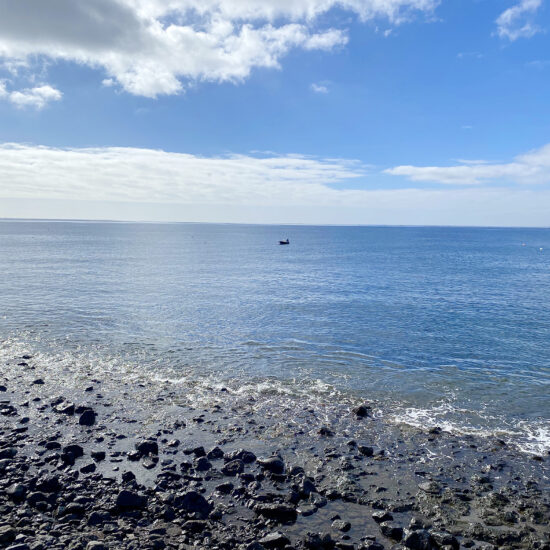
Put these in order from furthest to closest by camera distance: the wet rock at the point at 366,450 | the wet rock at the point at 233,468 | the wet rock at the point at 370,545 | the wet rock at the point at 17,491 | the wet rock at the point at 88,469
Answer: the wet rock at the point at 366,450, the wet rock at the point at 233,468, the wet rock at the point at 88,469, the wet rock at the point at 17,491, the wet rock at the point at 370,545

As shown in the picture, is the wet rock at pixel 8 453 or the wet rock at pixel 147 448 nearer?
the wet rock at pixel 8 453

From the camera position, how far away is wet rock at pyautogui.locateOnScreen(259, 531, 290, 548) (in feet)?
47.0

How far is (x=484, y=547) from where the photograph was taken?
14.4 metres

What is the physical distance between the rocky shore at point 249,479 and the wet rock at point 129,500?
5 cm

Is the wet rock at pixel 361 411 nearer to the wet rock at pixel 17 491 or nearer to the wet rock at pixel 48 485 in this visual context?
the wet rock at pixel 48 485

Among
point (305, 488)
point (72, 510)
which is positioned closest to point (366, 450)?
point (305, 488)

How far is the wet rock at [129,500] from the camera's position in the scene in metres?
16.0

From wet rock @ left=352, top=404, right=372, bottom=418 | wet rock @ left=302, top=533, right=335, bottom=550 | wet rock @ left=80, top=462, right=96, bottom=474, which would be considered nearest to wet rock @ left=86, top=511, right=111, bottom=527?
wet rock @ left=80, top=462, right=96, bottom=474

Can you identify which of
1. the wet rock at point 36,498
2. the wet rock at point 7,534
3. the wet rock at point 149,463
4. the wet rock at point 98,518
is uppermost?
the wet rock at point 7,534

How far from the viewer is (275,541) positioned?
14.4 metres

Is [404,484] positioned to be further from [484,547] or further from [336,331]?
[336,331]

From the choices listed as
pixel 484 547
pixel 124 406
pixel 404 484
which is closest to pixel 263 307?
pixel 124 406

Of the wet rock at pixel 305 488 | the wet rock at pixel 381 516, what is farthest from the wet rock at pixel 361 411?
the wet rock at pixel 381 516

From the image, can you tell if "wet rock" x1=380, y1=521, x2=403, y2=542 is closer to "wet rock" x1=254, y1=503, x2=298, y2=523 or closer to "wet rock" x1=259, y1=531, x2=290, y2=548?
"wet rock" x1=254, y1=503, x2=298, y2=523
